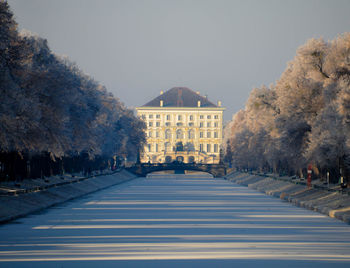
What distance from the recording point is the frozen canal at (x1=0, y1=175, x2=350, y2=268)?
24234mm

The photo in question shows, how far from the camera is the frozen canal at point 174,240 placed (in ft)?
79.5

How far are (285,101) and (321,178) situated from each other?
32.7ft

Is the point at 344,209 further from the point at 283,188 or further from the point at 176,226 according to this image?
the point at 283,188

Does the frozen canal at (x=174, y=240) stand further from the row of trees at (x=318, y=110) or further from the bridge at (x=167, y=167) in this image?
the bridge at (x=167, y=167)

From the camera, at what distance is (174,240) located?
3081cm

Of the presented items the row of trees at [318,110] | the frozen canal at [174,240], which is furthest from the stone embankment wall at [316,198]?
the row of trees at [318,110]

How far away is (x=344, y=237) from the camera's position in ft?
107

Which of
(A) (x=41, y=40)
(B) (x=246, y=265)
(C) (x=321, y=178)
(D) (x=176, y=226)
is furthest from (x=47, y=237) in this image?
(C) (x=321, y=178)

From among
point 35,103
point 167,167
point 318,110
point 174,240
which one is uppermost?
point 318,110

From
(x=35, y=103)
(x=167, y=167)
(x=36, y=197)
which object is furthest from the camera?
(x=167, y=167)

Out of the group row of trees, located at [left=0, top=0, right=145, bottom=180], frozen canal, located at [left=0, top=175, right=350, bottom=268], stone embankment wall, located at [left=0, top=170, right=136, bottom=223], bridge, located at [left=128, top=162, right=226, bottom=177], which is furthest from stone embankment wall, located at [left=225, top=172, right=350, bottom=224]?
bridge, located at [left=128, top=162, right=226, bottom=177]

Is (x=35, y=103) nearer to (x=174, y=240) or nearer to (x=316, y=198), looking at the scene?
(x=174, y=240)

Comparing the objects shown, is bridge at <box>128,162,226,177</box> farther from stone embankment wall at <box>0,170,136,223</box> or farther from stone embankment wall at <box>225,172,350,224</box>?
stone embankment wall at <box>0,170,136,223</box>

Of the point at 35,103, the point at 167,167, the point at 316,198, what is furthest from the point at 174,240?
the point at 167,167
